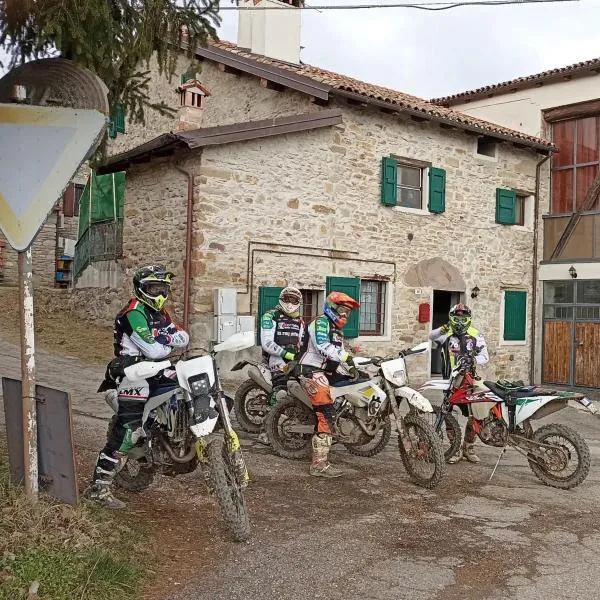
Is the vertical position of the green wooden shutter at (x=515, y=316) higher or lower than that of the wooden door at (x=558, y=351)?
higher

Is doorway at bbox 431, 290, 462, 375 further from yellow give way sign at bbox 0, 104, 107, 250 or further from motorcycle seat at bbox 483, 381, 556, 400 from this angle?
yellow give way sign at bbox 0, 104, 107, 250

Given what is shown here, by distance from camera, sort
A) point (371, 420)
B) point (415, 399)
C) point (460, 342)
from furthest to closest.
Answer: point (460, 342), point (371, 420), point (415, 399)

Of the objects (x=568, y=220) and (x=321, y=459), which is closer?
(x=321, y=459)

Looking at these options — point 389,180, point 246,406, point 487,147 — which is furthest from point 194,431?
point 487,147

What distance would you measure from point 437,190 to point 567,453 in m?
9.51

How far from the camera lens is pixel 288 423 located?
6.87 metres

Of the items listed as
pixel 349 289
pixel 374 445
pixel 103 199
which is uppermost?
pixel 103 199

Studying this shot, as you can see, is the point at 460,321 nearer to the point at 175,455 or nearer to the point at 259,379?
the point at 259,379

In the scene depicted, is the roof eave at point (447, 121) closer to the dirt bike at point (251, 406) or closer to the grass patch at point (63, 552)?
the dirt bike at point (251, 406)

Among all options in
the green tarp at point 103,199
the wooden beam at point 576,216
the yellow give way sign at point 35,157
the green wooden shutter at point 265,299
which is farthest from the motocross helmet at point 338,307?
the wooden beam at point 576,216

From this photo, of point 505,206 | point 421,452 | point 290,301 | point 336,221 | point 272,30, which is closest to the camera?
point 421,452

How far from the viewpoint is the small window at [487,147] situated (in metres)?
16.2

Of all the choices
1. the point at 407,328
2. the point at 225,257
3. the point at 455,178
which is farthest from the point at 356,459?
the point at 455,178

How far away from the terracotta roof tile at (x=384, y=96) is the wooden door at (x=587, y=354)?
4.28m
